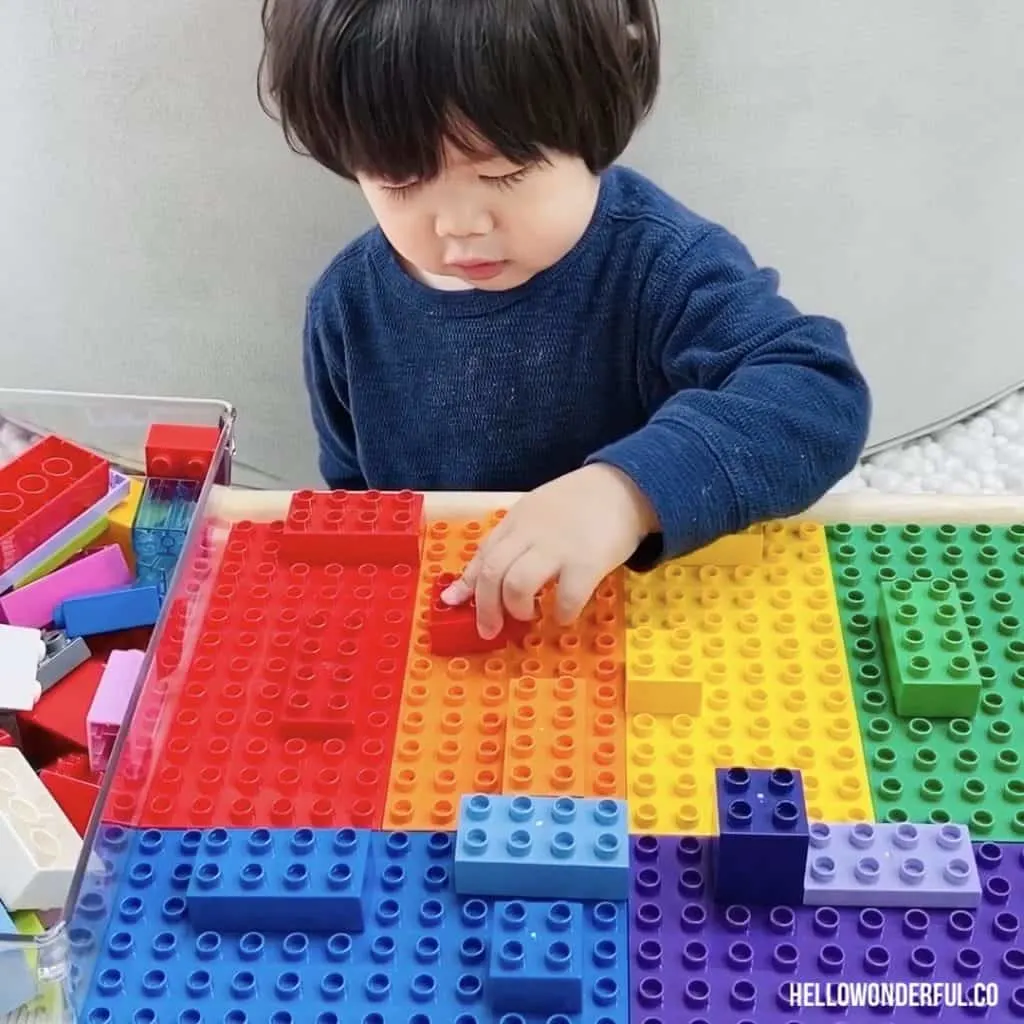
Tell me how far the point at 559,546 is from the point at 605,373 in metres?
0.29

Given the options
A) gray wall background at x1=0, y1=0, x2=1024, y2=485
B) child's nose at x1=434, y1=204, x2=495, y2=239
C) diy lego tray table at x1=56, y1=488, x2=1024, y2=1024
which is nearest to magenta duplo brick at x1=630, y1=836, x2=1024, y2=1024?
diy lego tray table at x1=56, y1=488, x2=1024, y2=1024

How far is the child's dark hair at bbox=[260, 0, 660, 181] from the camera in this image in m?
0.65

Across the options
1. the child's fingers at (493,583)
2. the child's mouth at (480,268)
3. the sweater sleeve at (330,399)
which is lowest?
the sweater sleeve at (330,399)

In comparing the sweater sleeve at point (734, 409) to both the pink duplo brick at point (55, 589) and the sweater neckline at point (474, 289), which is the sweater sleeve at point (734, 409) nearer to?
the sweater neckline at point (474, 289)

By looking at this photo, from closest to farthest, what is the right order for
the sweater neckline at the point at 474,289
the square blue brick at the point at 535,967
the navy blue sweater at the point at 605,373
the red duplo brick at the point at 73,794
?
the square blue brick at the point at 535,967, the red duplo brick at the point at 73,794, the navy blue sweater at the point at 605,373, the sweater neckline at the point at 474,289

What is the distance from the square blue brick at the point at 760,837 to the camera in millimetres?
509

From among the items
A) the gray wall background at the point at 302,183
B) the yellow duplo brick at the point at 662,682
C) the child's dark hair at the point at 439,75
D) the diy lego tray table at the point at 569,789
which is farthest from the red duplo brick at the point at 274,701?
the gray wall background at the point at 302,183

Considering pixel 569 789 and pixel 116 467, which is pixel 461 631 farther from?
pixel 116 467

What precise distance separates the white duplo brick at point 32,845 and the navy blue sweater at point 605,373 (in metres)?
0.29

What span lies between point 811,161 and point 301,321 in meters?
0.44

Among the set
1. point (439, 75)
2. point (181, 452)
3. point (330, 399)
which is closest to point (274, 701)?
point (181, 452)

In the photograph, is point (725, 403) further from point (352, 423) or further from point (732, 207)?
point (732, 207)

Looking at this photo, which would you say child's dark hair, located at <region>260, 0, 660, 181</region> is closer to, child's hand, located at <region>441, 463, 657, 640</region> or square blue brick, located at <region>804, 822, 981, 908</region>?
child's hand, located at <region>441, 463, 657, 640</region>

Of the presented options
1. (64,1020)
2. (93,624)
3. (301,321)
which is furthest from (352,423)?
(64,1020)
